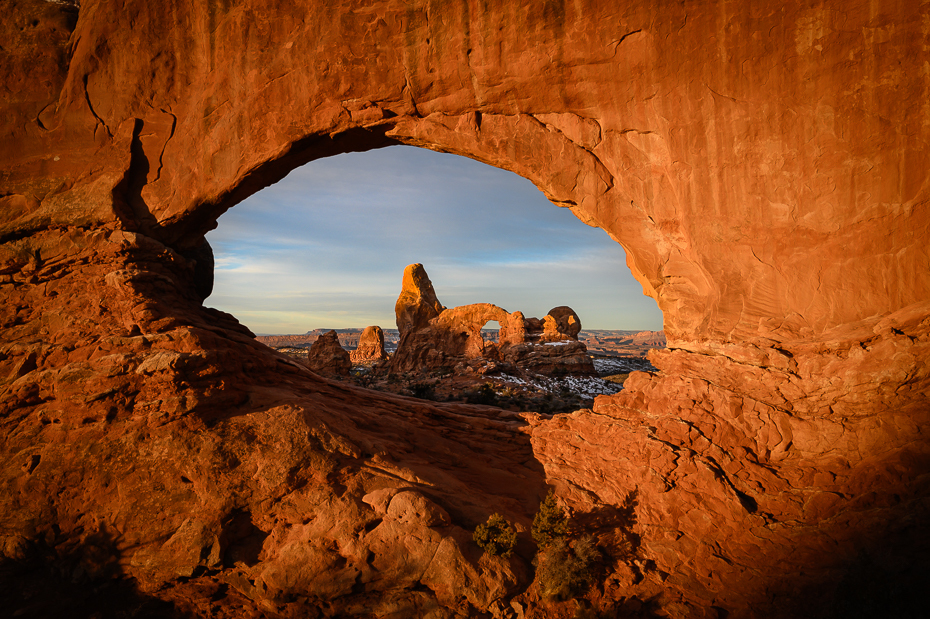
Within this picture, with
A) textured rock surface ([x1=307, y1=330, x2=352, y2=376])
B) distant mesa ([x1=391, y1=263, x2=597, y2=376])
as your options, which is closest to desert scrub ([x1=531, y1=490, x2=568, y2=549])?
textured rock surface ([x1=307, y1=330, x2=352, y2=376])

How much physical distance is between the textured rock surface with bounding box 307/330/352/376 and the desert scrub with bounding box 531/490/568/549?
26.8 m

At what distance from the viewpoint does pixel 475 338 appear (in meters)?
46.4

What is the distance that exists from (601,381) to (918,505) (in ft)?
116

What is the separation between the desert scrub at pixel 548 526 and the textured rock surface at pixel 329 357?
2684cm

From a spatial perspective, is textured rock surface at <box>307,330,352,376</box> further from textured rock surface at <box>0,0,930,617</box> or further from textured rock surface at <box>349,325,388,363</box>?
textured rock surface at <box>349,325,388,363</box>

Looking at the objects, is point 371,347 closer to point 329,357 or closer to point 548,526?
point 329,357

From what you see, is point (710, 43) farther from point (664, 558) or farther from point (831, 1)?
point (664, 558)

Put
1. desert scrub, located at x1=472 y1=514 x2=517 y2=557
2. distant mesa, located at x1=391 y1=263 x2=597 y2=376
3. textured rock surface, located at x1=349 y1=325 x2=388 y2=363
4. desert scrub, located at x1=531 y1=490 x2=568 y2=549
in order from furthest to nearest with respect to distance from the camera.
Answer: textured rock surface, located at x1=349 y1=325 x2=388 y2=363, distant mesa, located at x1=391 y1=263 x2=597 y2=376, desert scrub, located at x1=531 y1=490 x2=568 y2=549, desert scrub, located at x1=472 y1=514 x2=517 y2=557

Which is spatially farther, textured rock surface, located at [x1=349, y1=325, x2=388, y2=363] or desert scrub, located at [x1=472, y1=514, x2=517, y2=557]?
textured rock surface, located at [x1=349, y1=325, x2=388, y2=363]

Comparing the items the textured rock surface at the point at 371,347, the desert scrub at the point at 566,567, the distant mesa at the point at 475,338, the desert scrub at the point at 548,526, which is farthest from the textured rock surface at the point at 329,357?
the desert scrub at the point at 566,567

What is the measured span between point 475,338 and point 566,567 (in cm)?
3833

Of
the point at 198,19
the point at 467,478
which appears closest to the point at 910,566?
the point at 467,478

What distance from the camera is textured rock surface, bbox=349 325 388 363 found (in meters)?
60.4

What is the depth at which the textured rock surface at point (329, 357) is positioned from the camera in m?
33.7
